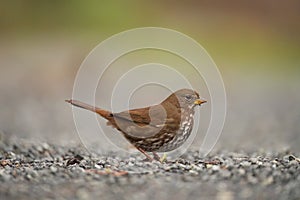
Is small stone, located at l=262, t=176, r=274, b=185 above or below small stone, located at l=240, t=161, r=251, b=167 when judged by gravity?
below

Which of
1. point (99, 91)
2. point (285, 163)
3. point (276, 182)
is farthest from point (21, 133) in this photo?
point (99, 91)

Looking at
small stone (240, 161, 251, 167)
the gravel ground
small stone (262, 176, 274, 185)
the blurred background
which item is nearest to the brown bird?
the gravel ground

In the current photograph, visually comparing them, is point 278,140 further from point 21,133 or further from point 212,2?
point 212,2

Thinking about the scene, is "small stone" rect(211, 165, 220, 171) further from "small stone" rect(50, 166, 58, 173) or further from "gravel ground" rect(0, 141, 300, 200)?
"small stone" rect(50, 166, 58, 173)

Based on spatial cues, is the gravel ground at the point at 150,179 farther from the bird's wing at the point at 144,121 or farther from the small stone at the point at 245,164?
the bird's wing at the point at 144,121

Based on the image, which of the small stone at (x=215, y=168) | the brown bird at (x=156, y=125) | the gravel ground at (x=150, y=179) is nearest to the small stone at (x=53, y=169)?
the gravel ground at (x=150, y=179)

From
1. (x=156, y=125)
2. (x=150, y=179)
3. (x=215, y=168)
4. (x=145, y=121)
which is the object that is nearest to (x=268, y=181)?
(x=215, y=168)
